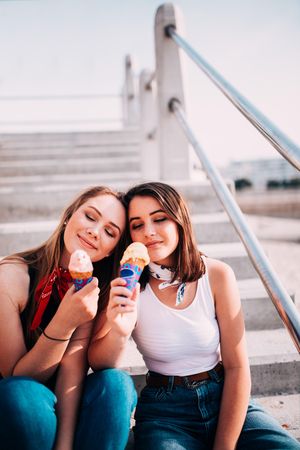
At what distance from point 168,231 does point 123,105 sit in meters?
6.32

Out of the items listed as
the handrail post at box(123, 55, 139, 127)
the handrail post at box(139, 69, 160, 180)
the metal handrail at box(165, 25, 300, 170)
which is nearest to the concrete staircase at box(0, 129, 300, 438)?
the handrail post at box(139, 69, 160, 180)

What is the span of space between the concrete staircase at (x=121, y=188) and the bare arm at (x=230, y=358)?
370 mm

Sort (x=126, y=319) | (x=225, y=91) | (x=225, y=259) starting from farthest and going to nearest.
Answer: (x=225, y=259)
(x=225, y=91)
(x=126, y=319)

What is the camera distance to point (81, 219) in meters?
1.43

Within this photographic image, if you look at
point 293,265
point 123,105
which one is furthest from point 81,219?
point 123,105

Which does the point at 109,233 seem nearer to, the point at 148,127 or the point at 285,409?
the point at 285,409

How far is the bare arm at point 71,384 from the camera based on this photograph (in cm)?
123

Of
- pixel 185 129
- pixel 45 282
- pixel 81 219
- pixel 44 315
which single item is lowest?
pixel 44 315

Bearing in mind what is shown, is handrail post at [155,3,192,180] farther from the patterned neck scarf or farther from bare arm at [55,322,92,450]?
bare arm at [55,322,92,450]

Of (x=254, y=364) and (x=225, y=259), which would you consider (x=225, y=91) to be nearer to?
(x=225, y=259)

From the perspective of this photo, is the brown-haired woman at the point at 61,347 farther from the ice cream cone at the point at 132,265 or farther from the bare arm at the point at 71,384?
the ice cream cone at the point at 132,265

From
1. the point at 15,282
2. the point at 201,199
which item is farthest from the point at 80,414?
the point at 201,199

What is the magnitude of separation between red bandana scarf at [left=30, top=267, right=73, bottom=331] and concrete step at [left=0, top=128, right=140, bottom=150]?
3.71m

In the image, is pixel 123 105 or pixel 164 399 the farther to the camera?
pixel 123 105
